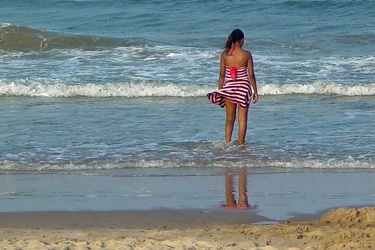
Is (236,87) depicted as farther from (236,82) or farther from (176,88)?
(176,88)

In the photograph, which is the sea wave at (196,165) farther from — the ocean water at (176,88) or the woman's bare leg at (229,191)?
the woman's bare leg at (229,191)

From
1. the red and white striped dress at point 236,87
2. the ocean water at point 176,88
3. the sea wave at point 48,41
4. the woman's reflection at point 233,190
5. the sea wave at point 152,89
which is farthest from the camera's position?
the sea wave at point 48,41

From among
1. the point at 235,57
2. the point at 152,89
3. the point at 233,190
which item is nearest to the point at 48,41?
the point at 152,89

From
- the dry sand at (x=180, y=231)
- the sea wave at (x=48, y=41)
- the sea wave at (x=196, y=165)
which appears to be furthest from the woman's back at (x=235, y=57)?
the sea wave at (x=48, y=41)

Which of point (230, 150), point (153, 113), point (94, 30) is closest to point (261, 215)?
point (230, 150)

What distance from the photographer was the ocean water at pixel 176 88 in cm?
770

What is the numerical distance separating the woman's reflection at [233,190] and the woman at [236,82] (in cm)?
124

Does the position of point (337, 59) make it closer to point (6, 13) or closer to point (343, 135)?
point (343, 135)

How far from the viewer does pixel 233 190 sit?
6473 mm

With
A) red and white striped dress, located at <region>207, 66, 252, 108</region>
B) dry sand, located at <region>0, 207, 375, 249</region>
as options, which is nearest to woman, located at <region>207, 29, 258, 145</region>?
red and white striped dress, located at <region>207, 66, 252, 108</region>

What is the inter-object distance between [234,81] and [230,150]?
772 mm

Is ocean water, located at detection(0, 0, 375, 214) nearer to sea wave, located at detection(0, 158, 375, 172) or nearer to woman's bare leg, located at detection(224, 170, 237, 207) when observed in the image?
sea wave, located at detection(0, 158, 375, 172)

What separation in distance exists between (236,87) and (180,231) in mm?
3341

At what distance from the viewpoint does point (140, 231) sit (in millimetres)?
5285
